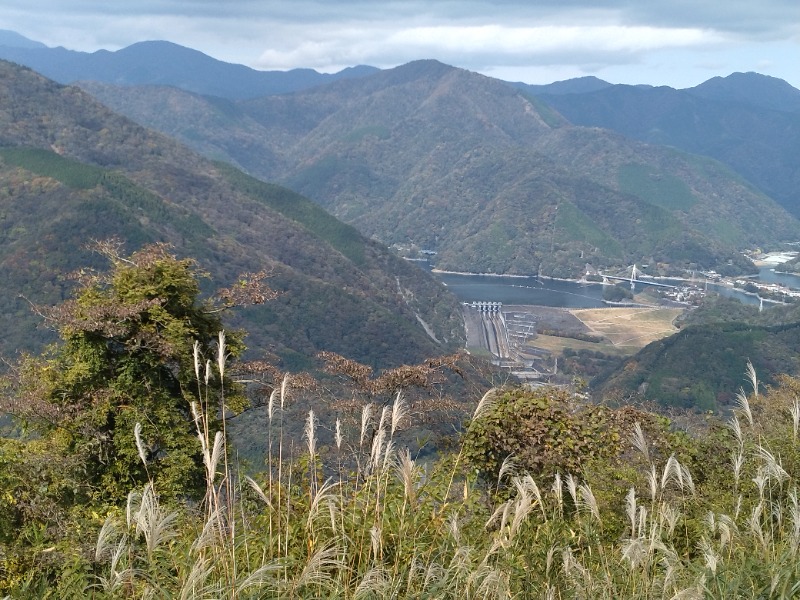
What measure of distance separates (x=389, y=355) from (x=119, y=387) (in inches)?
2092

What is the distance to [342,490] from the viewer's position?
15.6ft

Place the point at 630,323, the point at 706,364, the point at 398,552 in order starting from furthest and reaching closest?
the point at 630,323, the point at 706,364, the point at 398,552

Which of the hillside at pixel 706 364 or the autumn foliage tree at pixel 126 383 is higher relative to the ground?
the autumn foliage tree at pixel 126 383

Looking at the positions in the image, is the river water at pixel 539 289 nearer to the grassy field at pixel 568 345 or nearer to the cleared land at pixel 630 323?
the cleared land at pixel 630 323

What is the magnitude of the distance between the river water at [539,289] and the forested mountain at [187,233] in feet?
70.2

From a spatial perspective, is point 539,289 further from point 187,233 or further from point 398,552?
point 398,552

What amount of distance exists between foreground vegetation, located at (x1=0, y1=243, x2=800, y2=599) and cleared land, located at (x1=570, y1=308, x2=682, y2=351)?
80540mm

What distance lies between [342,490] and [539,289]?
126980 millimetres

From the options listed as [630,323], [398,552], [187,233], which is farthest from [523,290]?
[398,552]

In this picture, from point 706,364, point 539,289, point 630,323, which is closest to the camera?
point 706,364

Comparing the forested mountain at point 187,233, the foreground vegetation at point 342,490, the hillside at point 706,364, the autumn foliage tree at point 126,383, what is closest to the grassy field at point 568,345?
the forested mountain at point 187,233

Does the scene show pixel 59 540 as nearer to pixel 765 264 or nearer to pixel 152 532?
pixel 152 532

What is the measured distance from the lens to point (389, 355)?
62.7 metres

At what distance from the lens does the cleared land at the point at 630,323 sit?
301ft
